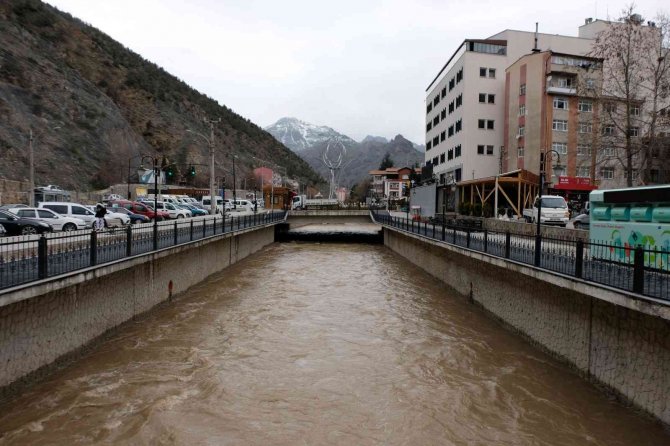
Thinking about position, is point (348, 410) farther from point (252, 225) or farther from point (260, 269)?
point (252, 225)

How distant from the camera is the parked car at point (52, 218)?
23391mm

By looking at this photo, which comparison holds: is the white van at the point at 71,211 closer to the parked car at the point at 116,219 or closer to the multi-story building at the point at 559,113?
the parked car at the point at 116,219

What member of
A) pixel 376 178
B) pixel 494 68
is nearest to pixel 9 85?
pixel 494 68

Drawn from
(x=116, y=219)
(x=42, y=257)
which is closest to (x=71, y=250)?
(x=42, y=257)

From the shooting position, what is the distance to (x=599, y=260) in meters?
11.5

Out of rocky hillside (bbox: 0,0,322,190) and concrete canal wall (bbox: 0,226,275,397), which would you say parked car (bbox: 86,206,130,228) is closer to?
concrete canal wall (bbox: 0,226,275,397)

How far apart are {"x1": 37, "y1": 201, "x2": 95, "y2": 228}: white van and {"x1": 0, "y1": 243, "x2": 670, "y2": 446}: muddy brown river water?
1215 centimetres

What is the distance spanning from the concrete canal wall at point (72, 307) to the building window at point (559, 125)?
152ft

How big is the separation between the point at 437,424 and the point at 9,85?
86184 millimetres

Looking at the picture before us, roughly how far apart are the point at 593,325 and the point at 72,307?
1252cm

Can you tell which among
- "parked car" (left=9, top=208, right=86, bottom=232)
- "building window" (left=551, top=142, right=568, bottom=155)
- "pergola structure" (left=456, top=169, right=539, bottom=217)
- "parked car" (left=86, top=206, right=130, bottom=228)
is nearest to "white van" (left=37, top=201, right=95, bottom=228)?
"parked car" (left=9, top=208, right=86, bottom=232)

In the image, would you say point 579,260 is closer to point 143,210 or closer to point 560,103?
point 143,210

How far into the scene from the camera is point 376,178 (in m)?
163

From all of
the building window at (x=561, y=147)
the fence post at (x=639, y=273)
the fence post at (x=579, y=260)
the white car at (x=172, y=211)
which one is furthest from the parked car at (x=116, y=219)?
the building window at (x=561, y=147)
